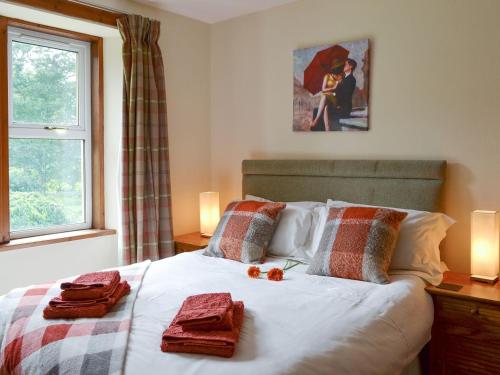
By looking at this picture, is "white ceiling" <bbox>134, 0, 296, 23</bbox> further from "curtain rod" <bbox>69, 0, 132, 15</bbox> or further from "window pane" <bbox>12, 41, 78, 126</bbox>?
"window pane" <bbox>12, 41, 78, 126</bbox>

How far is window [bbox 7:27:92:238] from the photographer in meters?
3.09

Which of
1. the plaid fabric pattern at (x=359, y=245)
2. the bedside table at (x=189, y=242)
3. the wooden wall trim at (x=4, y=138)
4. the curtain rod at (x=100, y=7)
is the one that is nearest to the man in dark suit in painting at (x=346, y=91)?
the plaid fabric pattern at (x=359, y=245)

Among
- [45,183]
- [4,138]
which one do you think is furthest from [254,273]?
[4,138]

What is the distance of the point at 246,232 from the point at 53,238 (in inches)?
52.8

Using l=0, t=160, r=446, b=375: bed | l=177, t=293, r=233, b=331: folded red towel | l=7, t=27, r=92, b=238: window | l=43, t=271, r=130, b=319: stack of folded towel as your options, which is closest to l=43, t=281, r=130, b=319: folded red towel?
l=43, t=271, r=130, b=319: stack of folded towel

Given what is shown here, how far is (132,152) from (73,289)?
1.51 meters

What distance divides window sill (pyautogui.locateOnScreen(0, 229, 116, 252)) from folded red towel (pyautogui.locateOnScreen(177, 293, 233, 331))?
1.62 m

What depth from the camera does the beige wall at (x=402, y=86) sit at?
272 cm

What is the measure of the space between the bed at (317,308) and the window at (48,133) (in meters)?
1.07

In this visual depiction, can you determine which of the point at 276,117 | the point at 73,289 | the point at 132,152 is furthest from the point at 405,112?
the point at 73,289

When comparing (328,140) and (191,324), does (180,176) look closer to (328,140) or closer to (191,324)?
(328,140)

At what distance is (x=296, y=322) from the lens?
5.96ft

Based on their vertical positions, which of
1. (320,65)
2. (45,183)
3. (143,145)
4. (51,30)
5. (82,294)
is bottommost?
(82,294)

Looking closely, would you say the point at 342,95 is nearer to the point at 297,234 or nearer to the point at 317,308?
the point at 297,234
